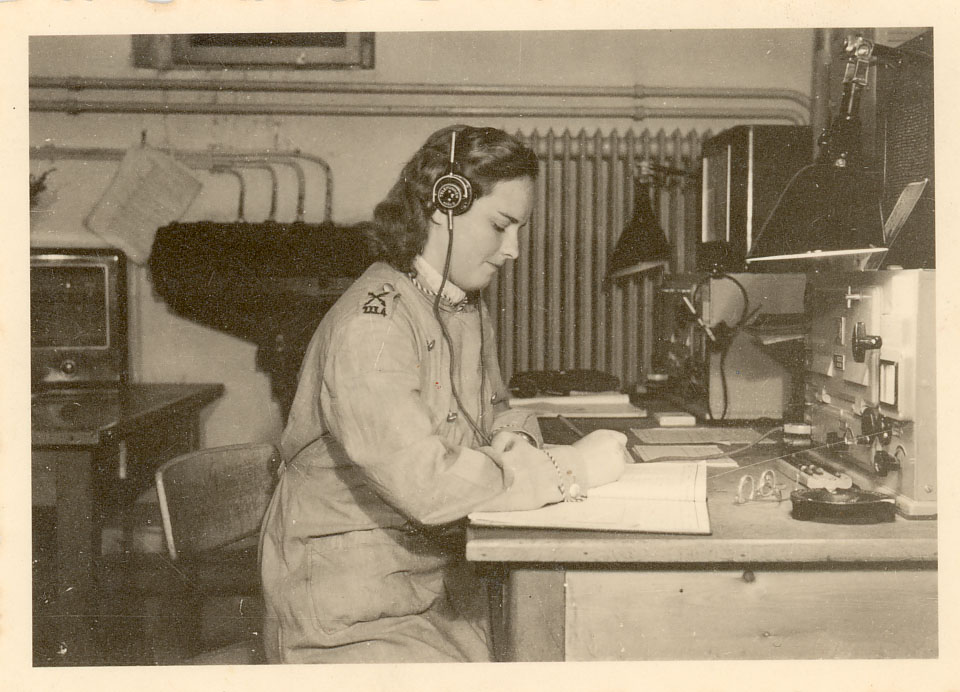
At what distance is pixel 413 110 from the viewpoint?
122 inches

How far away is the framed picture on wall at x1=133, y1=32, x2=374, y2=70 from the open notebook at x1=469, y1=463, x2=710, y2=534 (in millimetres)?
2286

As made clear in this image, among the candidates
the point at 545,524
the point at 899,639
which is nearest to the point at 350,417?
the point at 545,524

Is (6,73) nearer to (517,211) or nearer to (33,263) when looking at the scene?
(517,211)

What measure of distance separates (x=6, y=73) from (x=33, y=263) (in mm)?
1315

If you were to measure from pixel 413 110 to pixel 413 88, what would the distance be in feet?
0.26

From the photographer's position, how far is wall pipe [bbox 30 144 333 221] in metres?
3.04

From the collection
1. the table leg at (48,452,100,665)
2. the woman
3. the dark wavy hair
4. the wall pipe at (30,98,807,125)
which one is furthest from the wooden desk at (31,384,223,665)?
the wall pipe at (30,98,807,125)

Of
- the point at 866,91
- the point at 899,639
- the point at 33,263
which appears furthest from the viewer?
the point at 33,263

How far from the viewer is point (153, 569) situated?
295 cm

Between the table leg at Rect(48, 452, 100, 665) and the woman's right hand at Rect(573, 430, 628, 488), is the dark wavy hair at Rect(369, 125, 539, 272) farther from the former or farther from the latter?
the table leg at Rect(48, 452, 100, 665)

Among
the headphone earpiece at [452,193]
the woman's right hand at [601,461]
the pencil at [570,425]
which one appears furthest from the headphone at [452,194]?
the pencil at [570,425]

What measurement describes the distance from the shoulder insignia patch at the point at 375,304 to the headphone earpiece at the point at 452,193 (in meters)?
0.20

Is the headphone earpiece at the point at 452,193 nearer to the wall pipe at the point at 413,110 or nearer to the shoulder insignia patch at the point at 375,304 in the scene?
the shoulder insignia patch at the point at 375,304

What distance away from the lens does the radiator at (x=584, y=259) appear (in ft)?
10.3
